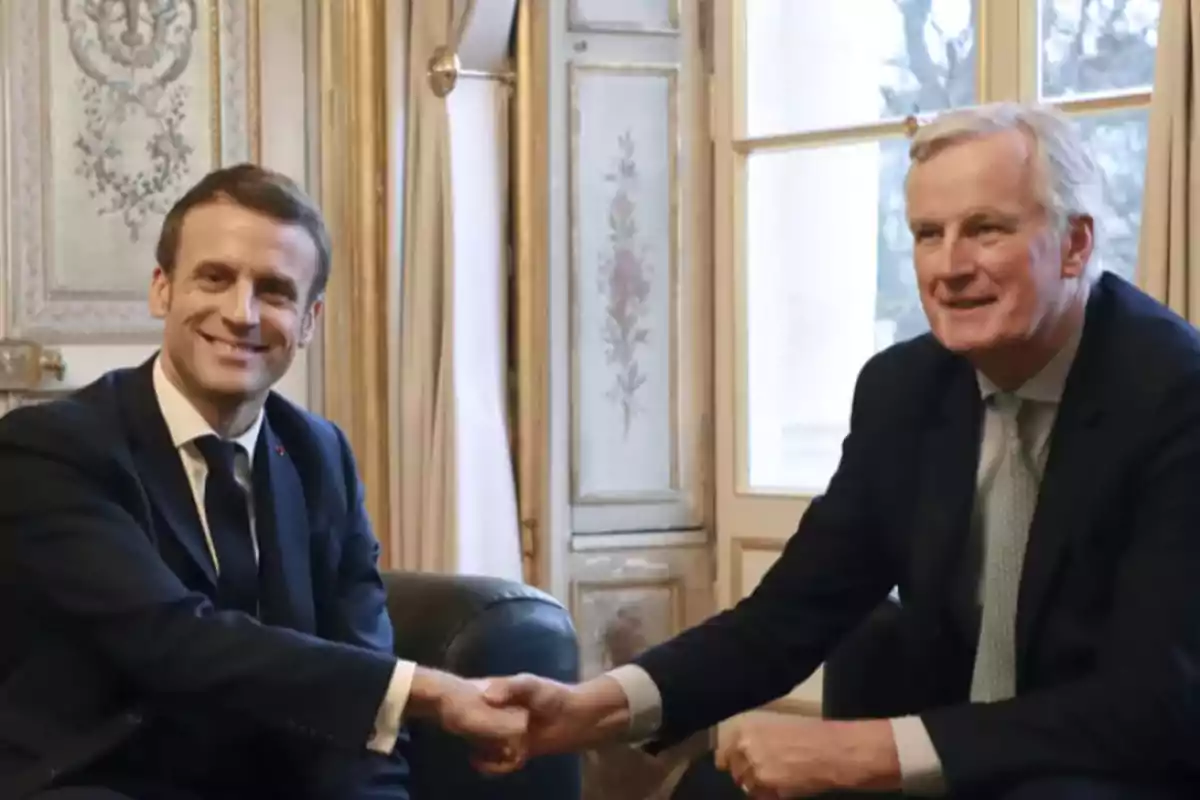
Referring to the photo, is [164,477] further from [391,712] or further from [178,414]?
[391,712]

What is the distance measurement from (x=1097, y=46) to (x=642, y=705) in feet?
5.71

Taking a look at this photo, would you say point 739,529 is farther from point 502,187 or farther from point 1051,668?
point 1051,668

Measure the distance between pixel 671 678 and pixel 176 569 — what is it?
0.62m

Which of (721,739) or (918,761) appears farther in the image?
(721,739)

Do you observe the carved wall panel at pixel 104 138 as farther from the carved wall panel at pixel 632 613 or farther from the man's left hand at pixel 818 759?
the man's left hand at pixel 818 759

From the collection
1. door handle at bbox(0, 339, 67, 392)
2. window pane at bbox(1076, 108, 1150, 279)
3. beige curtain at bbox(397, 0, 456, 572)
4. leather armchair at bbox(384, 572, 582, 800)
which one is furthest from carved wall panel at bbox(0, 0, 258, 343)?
window pane at bbox(1076, 108, 1150, 279)

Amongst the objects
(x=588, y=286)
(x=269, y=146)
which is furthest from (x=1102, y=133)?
(x=269, y=146)

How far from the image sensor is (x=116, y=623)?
1.79 m

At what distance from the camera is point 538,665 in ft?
7.16

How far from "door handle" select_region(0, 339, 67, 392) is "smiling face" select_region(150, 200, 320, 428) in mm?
1717

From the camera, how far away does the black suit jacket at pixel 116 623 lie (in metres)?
1.79

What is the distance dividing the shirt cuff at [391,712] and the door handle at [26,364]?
6.54 feet

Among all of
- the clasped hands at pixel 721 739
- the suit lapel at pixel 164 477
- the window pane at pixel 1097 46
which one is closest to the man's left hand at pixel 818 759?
the clasped hands at pixel 721 739

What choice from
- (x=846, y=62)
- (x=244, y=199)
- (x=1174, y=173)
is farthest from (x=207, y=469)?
(x=846, y=62)
